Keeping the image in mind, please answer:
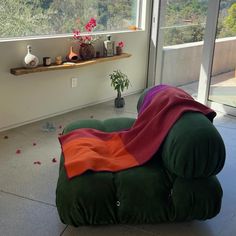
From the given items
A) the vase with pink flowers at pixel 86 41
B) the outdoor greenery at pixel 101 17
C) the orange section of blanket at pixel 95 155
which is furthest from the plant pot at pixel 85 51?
the orange section of blanket at pixel 95 155

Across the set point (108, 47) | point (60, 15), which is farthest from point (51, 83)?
point (108, 47)

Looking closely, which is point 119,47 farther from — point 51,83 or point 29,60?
point 29,60

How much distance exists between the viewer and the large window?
123 inches

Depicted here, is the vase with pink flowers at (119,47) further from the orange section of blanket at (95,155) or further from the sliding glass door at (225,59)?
the orange section of blanket at (95,155)

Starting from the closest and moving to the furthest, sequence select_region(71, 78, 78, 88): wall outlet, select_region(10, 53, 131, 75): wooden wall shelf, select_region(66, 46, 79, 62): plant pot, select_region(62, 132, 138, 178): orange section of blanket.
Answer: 1. select_region(62, 132, 138, 178): orange section of blanket
2. select_region(10, 53, 131, 75): wooden wall shelf
3. select_region(66, 46, 79, 62): plant pot
4. select_region(71, 78, 78, 88): wall outlet

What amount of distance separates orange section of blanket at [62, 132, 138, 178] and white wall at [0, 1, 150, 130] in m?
1.31

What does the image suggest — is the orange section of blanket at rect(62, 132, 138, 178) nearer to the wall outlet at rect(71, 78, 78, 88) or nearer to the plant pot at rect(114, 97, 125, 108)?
the wall outlet at rect(71, 78, 78, 88)

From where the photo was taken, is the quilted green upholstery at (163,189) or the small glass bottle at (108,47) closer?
the quilted green upholstery at (163,189)

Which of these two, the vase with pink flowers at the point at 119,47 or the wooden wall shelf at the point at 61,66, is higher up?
the vase with pink flowers at the point at 119,47

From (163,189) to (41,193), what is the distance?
886 mm

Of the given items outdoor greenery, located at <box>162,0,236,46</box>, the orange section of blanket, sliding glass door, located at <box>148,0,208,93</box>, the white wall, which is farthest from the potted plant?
the orange section of blanket

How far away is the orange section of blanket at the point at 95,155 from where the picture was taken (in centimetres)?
185

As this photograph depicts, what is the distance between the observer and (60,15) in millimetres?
3516

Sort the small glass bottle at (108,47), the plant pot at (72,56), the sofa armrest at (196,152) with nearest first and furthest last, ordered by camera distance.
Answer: the sofa armrest at (196,152), the plant pot at (72,56), the small glass bottle at (108,47)
